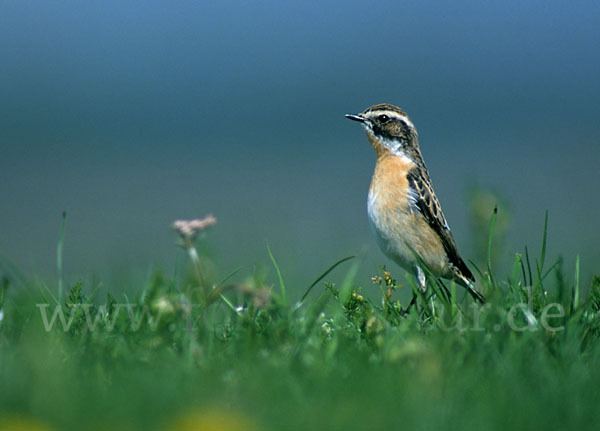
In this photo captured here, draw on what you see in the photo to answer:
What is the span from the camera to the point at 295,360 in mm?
4836

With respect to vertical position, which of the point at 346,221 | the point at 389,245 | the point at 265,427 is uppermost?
the point at 265,427

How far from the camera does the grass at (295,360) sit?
150 inches

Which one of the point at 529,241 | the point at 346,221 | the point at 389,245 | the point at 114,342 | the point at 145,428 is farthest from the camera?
the point at 346,221

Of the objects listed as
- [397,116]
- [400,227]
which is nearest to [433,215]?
[400,227]

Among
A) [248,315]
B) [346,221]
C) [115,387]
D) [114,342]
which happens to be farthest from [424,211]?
[346,221]

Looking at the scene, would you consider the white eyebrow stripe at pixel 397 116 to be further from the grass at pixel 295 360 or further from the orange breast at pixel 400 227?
the grass at pixel 295 360

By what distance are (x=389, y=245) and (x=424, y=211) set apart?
0.54 m

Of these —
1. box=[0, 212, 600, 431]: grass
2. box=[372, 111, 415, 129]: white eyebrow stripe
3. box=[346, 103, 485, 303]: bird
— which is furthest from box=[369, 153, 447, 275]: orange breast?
box=[0, 212, 600, 431]: grass

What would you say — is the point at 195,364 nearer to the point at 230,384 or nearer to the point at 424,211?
the point at 230,384

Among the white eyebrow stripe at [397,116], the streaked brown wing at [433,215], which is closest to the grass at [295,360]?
the streaked brown wing at [433,215]

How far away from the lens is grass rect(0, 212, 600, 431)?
3801 millimetres

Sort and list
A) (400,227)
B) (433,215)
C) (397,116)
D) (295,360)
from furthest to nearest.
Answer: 1. (397,116)
2. (433,215)
3. (400,227)
4. (295,360)

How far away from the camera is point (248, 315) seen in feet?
18.3

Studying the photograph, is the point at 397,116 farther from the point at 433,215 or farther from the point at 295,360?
the point at 295,360
